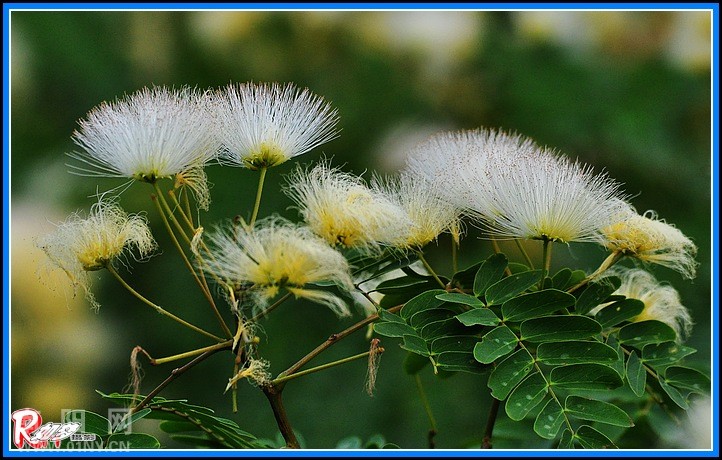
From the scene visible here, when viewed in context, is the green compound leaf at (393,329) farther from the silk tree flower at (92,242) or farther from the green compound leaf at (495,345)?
the silk tree flower at (92,242)

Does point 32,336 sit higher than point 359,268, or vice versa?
point 359,268

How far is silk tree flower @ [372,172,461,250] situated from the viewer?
0.99 m

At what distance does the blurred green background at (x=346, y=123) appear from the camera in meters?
1.88

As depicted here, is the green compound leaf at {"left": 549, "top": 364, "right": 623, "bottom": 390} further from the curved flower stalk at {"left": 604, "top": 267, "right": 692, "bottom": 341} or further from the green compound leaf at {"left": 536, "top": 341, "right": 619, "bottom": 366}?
the curved flower stalk at {"left": 604, "top": 267, "right": 692, "bottom": 341}

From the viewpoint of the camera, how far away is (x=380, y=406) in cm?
190

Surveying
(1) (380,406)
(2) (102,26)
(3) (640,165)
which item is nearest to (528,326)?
(1) (380,406)


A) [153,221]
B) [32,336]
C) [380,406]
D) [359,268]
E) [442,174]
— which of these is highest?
[442,174]

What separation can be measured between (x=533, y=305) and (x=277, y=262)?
30cm

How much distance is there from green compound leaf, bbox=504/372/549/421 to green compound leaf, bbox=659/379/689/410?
238mm

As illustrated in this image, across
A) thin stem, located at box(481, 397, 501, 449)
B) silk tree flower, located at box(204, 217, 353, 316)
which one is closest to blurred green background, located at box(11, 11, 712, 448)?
thin stem, located at box(481, 397, 501, 449)

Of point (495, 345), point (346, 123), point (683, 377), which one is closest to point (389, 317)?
point (495, 345)

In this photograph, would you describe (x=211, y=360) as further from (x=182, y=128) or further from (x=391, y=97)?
(x=182, y=128)

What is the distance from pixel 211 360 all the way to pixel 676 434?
1092mm

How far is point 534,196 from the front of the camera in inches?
37.4
